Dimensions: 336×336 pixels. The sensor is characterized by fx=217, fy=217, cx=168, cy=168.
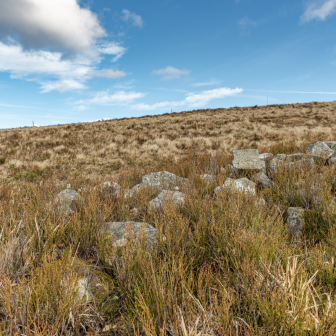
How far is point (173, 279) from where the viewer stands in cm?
158

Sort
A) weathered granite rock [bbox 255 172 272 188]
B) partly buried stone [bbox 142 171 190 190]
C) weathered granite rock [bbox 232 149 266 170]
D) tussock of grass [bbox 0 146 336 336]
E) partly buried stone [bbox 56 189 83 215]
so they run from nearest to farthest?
tussock of grass [bbox 0 146 336 336], partly buried stone [bbox 56 189 83 215], weathered granite rock [bbox 255 172 272 188], partly buried stone [bbox 142 171 190 190], weathered granite rock [bbox 232 149 266 170]

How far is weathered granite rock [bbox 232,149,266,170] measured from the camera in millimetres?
5301

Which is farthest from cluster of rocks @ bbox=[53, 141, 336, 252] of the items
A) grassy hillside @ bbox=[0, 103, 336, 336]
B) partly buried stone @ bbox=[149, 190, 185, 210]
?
grassy hillside @ bbox=[0, 103, 336, 336]

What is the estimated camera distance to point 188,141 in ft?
44.5

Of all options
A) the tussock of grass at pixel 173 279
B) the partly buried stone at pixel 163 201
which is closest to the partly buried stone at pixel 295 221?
the tussock of grass at pixel 173 279

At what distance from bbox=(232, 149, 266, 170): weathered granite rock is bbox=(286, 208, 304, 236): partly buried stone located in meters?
1.77

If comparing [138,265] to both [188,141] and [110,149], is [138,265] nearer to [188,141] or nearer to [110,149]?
[110,149]

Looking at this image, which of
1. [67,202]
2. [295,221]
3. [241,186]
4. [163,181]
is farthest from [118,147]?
[295,221]

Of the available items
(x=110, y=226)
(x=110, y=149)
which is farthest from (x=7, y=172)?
(x=110, y=226)

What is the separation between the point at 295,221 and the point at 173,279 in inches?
94.6

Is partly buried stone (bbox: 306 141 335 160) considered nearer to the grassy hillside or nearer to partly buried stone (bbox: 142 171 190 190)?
the grassy hillside

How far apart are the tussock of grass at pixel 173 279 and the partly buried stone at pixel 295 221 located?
127 mm

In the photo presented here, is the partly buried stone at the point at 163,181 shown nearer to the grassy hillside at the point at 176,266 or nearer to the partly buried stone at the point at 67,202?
the grassy hillside at the point at 176,266

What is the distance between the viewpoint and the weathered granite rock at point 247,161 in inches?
209
